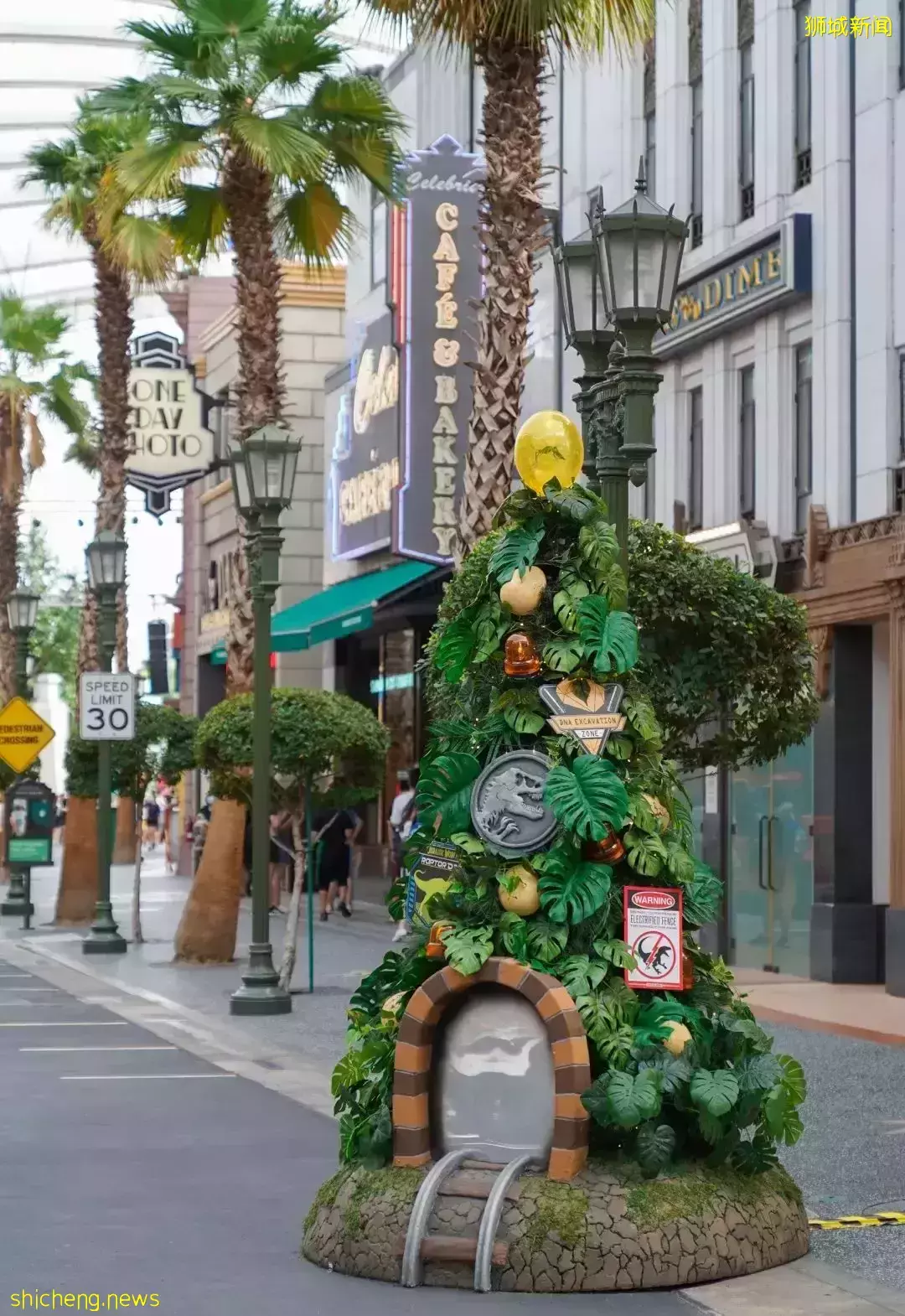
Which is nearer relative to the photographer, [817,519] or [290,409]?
[817,519]

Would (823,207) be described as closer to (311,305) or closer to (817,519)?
(817,519)

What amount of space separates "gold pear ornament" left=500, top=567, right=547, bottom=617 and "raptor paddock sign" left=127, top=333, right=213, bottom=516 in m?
29.4

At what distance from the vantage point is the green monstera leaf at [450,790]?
855cm

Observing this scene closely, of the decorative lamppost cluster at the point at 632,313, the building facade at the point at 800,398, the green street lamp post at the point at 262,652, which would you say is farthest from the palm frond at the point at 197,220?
the decorative lamppost cluster at the point at 632,313

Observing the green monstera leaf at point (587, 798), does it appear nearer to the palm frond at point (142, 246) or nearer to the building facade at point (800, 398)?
the building facade at point (800, 398)

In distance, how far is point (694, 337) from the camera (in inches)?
927

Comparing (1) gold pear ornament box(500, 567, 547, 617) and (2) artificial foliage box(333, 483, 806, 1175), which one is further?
(1) gold pear ornament box(500, 567, 547, 617)

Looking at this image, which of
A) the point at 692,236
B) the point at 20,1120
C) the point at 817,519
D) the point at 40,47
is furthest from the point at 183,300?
the point at 20,1120

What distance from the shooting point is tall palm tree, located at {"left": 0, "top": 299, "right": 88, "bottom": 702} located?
1697 inches

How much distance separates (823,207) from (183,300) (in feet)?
116

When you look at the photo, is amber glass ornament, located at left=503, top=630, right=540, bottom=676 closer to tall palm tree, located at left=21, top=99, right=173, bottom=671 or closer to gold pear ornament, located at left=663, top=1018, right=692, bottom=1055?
gold pear ornament, located at left=663, top=1018, right=692, bottom=1055

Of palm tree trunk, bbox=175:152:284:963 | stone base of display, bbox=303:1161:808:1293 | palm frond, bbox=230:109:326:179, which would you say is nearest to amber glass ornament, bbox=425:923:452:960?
stone base of display, bbox=303:1161:808:1293

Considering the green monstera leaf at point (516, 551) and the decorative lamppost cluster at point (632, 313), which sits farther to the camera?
the decorative lamppost cluster at point (632, 313)

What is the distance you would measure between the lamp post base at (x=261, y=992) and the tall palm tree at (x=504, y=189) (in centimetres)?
470
